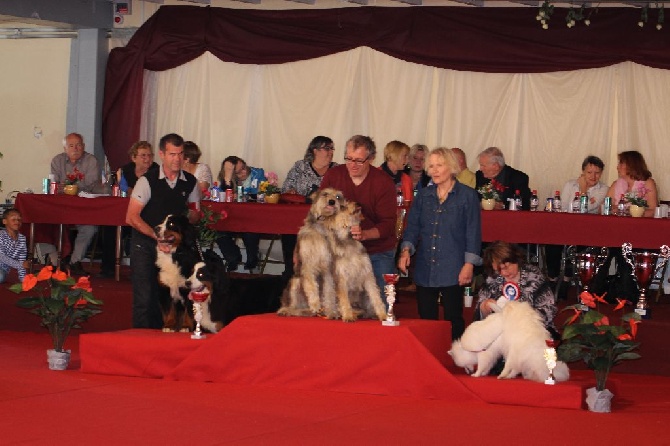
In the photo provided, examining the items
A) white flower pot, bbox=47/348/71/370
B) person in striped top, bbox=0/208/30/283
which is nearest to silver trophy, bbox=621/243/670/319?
white flower pot, bbox=47/348/71/370

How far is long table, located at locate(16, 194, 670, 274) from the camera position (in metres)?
8.91

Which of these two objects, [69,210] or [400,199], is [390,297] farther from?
[69,210]

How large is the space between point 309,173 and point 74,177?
2.25 metres

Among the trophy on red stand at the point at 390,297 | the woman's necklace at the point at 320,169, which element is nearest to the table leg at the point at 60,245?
the woman's necklace at the point at 320,169

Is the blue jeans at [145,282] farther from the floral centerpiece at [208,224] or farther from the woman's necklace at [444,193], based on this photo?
the woman's necklace at [444,193]

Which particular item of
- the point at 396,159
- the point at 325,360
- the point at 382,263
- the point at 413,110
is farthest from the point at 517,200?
the point at 325,360

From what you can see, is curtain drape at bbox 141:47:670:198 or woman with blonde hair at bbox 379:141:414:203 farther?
curtain drape at bbox 141:47:670:198

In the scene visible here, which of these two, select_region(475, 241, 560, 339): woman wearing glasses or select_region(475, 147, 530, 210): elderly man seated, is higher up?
select_region(475, 147, 530, 210): elderly man seated

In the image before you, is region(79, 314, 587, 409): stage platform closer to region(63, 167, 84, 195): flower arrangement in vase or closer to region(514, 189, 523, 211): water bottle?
region(514, 189, 523, 211): water bottle

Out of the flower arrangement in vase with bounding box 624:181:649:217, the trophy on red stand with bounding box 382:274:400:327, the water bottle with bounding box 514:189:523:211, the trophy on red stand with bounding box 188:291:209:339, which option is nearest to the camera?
the trophy on red stand with bounding box 382:274:400:327

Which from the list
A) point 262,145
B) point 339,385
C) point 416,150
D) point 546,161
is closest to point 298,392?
point 339,385

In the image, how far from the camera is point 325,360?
6.55 metres

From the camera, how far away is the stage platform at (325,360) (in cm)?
632

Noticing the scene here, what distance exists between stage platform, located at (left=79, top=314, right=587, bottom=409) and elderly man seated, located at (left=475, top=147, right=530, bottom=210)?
12.4ft
